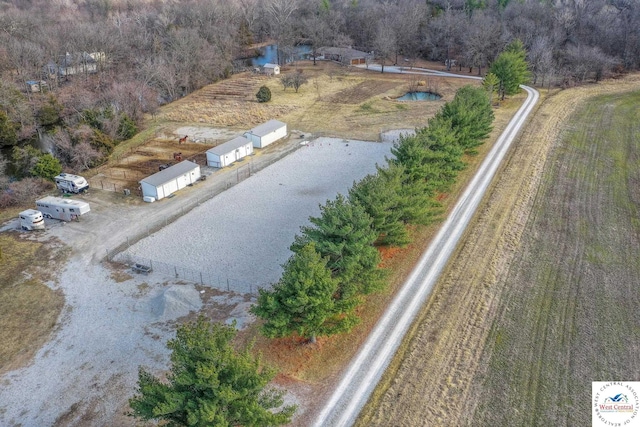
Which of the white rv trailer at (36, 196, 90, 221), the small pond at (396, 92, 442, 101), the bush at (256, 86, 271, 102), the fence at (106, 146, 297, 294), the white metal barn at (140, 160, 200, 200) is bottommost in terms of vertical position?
the fence at (106, 146, 297, 294)

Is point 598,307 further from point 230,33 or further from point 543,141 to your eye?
point 230,33

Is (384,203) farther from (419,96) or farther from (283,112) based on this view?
(419,96)

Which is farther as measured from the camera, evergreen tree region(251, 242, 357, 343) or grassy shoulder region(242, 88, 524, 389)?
grassy shoulder region(242, 88, 524, 389)

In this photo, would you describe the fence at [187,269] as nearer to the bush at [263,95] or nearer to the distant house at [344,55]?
the bush at [263,95]

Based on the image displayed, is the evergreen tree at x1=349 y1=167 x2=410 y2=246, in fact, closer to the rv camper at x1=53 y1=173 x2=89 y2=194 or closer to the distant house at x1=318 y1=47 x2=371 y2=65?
the rv camper at x1=53 y1=173 x2=89 y2=194

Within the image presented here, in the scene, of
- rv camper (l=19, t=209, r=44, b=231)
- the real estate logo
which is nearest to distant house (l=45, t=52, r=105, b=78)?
rv camper (l=19, t=209, r=44, b=231)

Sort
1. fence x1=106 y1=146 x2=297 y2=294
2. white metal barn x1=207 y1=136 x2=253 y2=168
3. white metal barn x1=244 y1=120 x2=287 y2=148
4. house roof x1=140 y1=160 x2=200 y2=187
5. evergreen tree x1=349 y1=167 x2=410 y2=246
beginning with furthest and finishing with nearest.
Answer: white metal barn x1=244 y1=120 x2=287 y2=148, white metal barn x1=207 y1=136 x2=253 y2=168, house roof x1=140 y1=160 x2=200 y2=187, fence x1=106 y1=146 x2=297 y2=294, evergreen tree x1=349 y1=167 x2=410 y2=246
